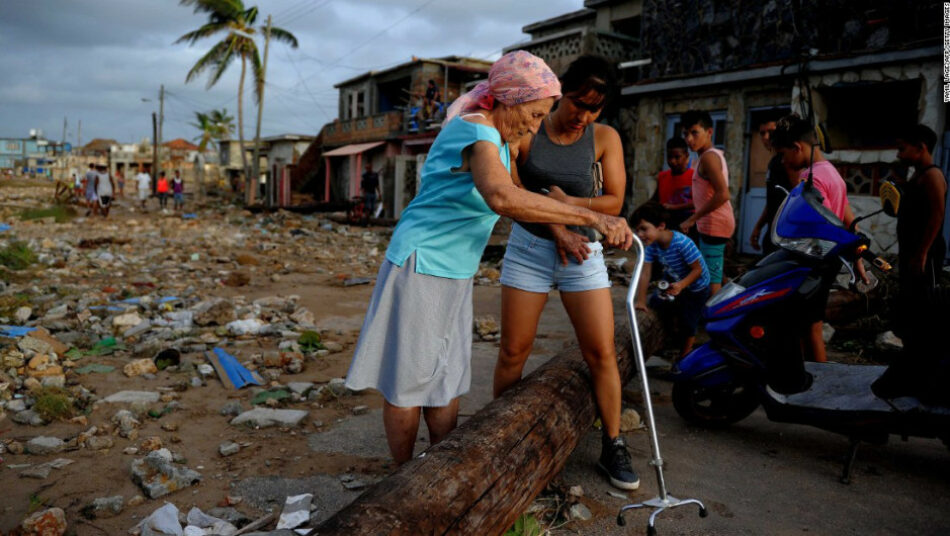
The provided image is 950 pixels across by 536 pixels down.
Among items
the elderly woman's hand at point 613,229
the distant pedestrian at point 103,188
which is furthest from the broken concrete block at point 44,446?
the distant pedestrian at point 103,188

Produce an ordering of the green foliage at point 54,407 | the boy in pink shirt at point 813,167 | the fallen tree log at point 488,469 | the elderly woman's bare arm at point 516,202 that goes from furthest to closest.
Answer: the boy in pink shirt at point 813,167 < the green foliage at point 54,407 < the elderly woman's bare arm at point 516,202 < the fallen tree log at point 488,469

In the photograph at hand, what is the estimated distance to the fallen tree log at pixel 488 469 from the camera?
5.70 feet

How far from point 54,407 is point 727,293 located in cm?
383

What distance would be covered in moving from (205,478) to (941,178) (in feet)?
14.5

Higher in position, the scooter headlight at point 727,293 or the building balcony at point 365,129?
the building balcony at point 365,129

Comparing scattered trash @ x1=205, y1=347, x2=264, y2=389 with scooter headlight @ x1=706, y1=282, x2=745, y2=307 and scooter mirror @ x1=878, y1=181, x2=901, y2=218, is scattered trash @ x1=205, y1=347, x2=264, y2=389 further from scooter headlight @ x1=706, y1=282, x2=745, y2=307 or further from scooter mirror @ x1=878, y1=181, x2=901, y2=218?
scooter mirror @ x1=878, y1=181, x2=901, y2=218

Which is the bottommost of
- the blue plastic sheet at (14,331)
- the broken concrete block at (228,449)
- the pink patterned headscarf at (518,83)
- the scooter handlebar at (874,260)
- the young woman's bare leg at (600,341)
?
the broken concrete block at (228,449)

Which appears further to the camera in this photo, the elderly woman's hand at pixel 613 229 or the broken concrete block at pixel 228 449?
the broken concrete block at pixel 228 449

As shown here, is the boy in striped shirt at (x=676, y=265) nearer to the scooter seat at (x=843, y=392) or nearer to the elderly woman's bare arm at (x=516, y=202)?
the scooter seat at (x=843, y=392)

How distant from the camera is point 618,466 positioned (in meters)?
2.82

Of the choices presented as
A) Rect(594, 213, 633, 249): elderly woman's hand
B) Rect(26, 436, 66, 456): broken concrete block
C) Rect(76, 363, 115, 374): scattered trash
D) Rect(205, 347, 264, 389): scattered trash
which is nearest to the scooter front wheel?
Rect(594, 213, 633, 249): elderly woman's hand

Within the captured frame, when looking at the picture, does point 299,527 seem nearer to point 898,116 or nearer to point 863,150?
point 863,150

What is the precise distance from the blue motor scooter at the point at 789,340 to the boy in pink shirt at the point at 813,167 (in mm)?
446

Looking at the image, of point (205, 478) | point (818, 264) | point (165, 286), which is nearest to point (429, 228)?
point (205, 478)
